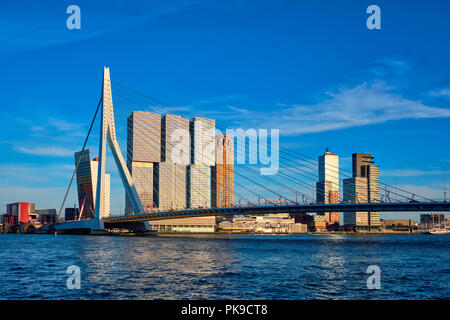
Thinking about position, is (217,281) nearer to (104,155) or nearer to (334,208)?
(334,208)

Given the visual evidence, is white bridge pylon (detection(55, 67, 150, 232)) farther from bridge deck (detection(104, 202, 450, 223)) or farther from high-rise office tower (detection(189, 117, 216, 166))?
high-rise office tower (detection(189, 117, 216, 166))

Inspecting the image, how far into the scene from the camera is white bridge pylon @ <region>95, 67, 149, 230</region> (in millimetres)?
86875

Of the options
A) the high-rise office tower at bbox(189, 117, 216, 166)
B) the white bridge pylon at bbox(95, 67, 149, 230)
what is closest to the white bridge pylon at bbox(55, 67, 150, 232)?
the white bridge pylon at bbox(95, 67, 149, 230)

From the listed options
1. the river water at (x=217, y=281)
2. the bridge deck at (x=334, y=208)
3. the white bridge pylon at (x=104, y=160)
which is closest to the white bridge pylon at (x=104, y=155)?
the white bridge pylon at (x=104, y=160)

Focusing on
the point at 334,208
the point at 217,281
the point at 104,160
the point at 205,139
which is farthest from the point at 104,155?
the point at 217,281

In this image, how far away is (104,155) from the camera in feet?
302

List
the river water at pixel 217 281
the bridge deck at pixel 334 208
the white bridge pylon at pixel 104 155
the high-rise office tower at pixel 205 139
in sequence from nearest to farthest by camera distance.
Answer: the river water at pixel 217 281 → the bridge deck at pixel 334 208 → the white bridge pylon at pixel 104 155 → the high-rise office tower at pixel 205 139

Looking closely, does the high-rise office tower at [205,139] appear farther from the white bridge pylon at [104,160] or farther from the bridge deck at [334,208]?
the bridge deck at [334,208]

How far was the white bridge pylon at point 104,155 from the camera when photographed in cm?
8688

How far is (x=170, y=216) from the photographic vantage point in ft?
297

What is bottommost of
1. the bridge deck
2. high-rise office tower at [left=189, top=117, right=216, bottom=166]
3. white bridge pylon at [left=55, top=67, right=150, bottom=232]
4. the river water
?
the river water
